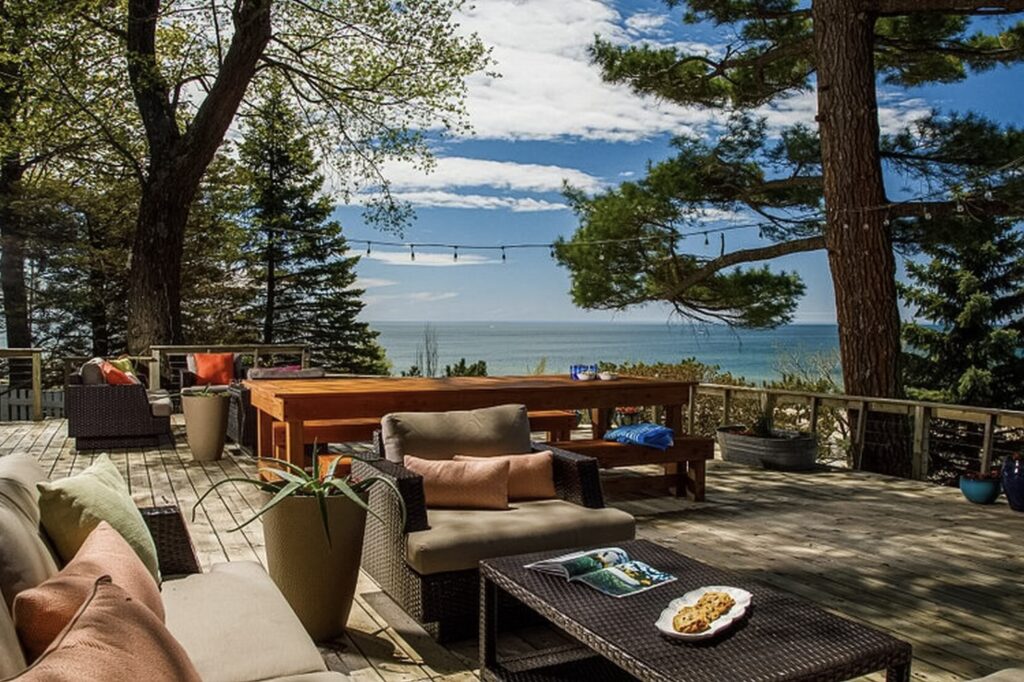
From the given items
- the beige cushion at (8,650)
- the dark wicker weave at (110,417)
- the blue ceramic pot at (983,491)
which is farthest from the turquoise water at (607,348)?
the beige cushion at (8,650)

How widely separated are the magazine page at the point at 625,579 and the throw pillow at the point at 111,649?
1.13 metres

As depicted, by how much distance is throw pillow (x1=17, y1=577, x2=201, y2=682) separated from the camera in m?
1.05

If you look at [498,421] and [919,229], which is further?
[919,229]

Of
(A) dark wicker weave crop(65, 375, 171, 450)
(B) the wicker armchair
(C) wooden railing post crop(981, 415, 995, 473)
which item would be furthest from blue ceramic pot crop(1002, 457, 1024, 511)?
(A) dark wicker weave crop(65, 375, 171, 450)

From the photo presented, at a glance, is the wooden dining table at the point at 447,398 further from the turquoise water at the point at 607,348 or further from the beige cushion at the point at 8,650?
the turquoise water at the point at 607,348

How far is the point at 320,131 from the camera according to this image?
12.6 metres

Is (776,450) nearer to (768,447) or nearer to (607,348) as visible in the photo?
(768,447)

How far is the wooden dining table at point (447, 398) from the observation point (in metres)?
4.64

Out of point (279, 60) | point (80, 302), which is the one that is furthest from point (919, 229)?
point (80, 302)

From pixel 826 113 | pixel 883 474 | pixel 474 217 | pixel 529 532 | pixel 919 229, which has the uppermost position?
pixel 474 217

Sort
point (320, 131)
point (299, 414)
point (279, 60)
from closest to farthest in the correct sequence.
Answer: point (299, 414)
point (279, 60)
point (320, 131)

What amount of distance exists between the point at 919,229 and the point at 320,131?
27.4 feet

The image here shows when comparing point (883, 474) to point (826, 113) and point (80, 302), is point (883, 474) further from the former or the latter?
point (80, 302)

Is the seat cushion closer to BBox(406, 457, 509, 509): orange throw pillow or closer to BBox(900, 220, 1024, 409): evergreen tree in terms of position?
BBox(406, 457, 509, 509): orange throw pillow
